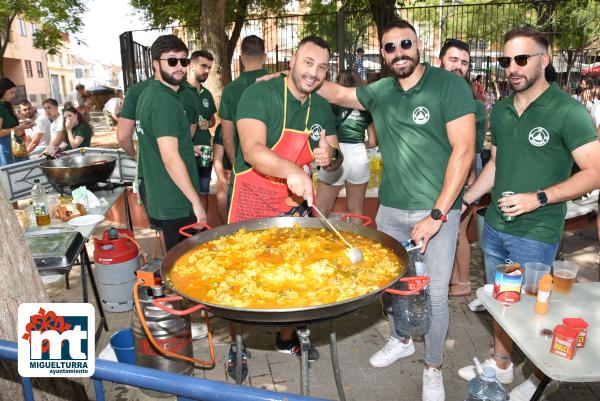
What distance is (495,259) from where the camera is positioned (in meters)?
3.33

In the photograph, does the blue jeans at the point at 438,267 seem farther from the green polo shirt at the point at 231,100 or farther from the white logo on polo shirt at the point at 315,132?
the green polo shirt at the point at 231,100

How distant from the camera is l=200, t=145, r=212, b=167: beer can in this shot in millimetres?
5438

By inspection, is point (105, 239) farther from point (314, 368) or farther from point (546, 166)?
point (546, 166)

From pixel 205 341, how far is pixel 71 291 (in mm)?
2080

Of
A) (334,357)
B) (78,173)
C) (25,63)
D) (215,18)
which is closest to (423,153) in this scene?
(334,357)

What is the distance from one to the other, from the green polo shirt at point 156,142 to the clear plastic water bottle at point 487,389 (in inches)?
104

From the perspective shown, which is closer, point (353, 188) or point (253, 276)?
point (253, 276)

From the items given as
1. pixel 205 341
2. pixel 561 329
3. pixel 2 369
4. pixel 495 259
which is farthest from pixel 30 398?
pixel 495 259

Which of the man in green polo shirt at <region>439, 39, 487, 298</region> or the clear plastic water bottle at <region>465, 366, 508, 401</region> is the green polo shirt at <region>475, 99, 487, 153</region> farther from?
the clear plastic water bottle at <region>465, 366, 508, 401</region>

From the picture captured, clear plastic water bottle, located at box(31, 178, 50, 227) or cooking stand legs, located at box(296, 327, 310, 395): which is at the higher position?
clear plastic water bottle, located at box(31, 178, 50, 227)

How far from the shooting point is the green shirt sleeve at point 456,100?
2.93m

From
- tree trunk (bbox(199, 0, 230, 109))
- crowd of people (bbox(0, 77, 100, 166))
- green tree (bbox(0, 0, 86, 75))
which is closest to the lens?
crowd of people (bbox(0, 77, 100, 166))

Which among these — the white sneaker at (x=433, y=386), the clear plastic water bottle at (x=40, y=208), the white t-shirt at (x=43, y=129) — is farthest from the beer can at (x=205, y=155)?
the white t-shirt at (x=43, y=129)

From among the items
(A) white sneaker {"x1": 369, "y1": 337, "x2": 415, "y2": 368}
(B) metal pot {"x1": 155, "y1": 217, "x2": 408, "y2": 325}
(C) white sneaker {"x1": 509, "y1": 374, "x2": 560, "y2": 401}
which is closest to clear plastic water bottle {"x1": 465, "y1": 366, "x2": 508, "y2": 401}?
(B) metal pot {"x1": 155, "y1": 217, "x2": 408, "y2": 325}
